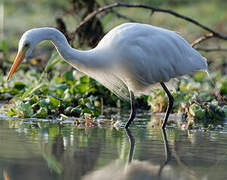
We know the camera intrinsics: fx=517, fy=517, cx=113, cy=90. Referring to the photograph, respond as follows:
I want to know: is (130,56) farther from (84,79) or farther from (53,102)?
(84,79)

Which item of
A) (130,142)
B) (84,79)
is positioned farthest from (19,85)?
(130,142)

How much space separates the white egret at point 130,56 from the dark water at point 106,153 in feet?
1.90

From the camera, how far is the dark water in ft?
11.1

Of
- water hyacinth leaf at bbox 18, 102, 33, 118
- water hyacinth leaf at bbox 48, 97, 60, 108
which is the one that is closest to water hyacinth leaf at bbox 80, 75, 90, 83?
water hyacinth leaf at bbox 48, 97, 60, 108

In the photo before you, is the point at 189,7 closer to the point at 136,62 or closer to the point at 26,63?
the point at 26,63

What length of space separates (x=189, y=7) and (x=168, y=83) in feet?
51.2

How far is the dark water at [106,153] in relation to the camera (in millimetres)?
3377

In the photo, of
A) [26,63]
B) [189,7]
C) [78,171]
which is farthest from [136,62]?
[189,7]

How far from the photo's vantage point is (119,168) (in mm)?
3557

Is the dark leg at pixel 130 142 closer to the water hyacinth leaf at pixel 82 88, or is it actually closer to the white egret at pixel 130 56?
the white egret at pixel 130 56

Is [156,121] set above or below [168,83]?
below

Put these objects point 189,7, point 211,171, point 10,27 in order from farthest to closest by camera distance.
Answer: point 189,7 → point 10,27 → point 211,171

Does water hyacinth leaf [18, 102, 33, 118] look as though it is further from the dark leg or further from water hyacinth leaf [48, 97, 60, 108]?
the dark leg

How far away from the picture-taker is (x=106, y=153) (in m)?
4.05
